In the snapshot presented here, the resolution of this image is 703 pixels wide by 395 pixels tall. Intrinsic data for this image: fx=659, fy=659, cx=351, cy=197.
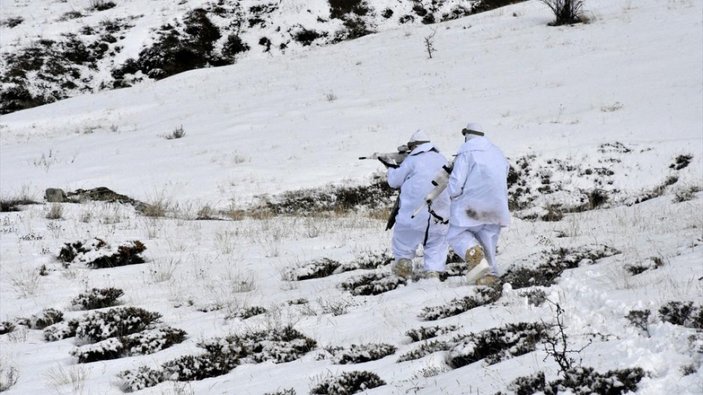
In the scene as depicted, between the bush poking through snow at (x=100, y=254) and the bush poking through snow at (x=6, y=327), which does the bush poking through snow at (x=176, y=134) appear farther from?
the bush poking through snow at (x=6, y=327)

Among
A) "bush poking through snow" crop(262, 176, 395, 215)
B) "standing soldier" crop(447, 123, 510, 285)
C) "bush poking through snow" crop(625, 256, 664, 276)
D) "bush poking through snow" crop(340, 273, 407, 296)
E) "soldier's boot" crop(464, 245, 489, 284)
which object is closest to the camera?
"bush poking through snow" crop(625, 256, 664, 276)

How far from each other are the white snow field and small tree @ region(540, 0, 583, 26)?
116 centimetres

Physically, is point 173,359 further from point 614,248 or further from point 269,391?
point 614,248

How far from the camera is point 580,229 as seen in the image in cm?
1107

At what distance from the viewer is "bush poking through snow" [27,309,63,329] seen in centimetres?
743

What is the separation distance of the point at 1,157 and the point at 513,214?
17492 millimetres

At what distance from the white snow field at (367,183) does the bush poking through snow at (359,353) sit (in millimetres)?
77

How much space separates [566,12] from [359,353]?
31.0 meters

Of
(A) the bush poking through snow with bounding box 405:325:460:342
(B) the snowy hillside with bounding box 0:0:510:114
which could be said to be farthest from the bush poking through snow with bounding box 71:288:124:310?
(B) the snowy hillside with bounding box 0:0:510:114

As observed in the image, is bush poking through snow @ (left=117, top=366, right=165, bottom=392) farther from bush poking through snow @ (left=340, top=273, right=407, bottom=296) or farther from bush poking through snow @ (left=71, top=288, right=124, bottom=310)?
bush poking through snow @ (left=340, top=273, right=407, bottom=296)

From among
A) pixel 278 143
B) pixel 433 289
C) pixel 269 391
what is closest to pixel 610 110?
pixel 278 143

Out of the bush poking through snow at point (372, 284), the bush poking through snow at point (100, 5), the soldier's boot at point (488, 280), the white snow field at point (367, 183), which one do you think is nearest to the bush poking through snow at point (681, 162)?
the white snow field at point (367, 183)

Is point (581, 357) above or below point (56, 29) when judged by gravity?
below

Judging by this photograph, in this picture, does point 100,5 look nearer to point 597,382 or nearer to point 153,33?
point 153,33
